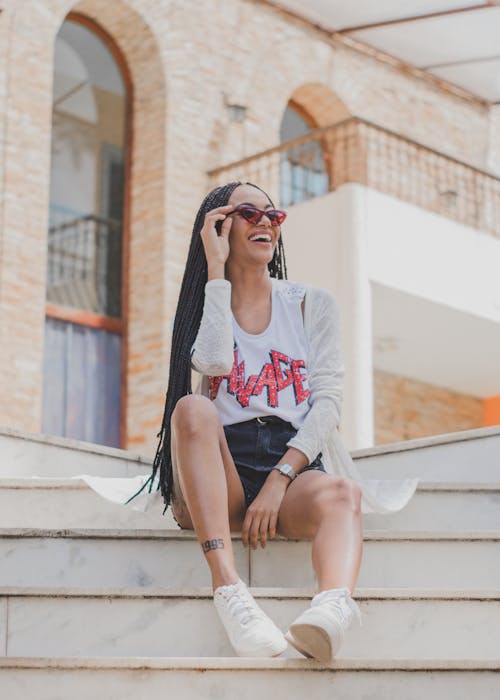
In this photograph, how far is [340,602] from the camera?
3090 millimetres

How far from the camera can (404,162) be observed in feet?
43.4

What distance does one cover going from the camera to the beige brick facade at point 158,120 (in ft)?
35.9

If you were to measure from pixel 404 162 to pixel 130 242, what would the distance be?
120 inches

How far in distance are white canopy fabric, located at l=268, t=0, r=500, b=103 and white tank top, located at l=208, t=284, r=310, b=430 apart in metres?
8.59

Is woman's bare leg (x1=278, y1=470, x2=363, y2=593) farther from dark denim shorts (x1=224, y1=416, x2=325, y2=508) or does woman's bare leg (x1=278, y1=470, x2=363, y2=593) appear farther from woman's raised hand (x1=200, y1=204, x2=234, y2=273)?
woman's raised hand (x1=200, y1=204, x2=234, y2=273)

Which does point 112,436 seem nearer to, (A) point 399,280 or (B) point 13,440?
(A) point 399,280

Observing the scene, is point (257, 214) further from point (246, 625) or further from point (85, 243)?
point (85, 243)

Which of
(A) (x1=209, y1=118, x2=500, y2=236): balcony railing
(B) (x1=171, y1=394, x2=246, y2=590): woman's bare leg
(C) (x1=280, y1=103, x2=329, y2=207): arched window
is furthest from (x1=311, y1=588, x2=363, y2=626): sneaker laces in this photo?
Answer: (C) (x1=280, y1=103, x2=329, y2=207): arched window

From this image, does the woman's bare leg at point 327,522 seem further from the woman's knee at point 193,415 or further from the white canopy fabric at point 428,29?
the white canopy fabric at point 428,29

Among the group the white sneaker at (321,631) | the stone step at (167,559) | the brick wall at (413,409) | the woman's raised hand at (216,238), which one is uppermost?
the brick wall at (413,409)

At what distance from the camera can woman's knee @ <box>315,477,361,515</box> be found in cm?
349

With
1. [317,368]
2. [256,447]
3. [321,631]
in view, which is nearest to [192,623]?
[321,631]

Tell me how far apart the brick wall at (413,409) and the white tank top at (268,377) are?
968cm

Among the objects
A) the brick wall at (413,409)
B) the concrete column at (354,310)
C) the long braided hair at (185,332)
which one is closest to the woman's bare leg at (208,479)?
the long braided hair at (185,332)
